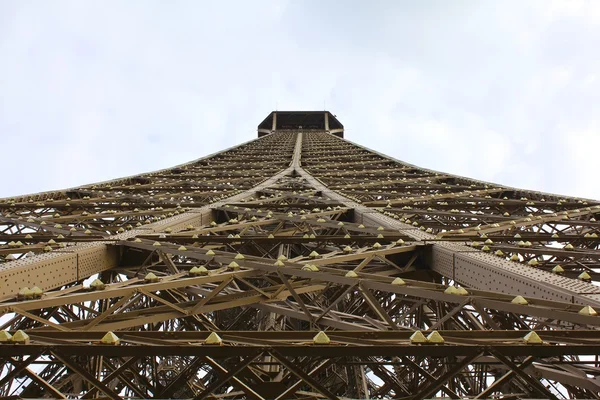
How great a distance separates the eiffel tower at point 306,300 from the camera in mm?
3352

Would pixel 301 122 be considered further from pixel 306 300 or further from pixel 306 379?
pixel 306 379

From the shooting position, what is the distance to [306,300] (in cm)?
831

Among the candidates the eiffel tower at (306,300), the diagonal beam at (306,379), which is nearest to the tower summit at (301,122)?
the eiffel tower at (306,300)

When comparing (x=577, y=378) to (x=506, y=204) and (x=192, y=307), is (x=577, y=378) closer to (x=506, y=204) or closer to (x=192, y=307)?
(x=192, y=307)

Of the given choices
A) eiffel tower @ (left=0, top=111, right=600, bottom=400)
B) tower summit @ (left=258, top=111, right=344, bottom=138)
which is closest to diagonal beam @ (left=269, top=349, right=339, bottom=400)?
eiffel tower @ (left=0, top=111, right=600, bottom=400)

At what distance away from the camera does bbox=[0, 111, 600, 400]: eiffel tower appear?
3.35m

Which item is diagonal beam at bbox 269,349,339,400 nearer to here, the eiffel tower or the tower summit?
the eiffel tower

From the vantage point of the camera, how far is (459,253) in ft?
20.6

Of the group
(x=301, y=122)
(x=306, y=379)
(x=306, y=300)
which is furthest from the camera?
(x=301, y=122)

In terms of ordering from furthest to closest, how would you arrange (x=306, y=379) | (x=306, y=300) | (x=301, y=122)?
(x=301, y=122) < (x=306, y=300) < (x=306, y=379)

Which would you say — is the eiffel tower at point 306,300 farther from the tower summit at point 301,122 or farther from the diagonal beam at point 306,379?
the tower summit at point 301,122

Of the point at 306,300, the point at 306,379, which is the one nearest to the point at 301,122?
the point at 306,300

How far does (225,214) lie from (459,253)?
7.32 metres

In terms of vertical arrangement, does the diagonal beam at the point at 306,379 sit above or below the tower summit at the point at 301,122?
below
